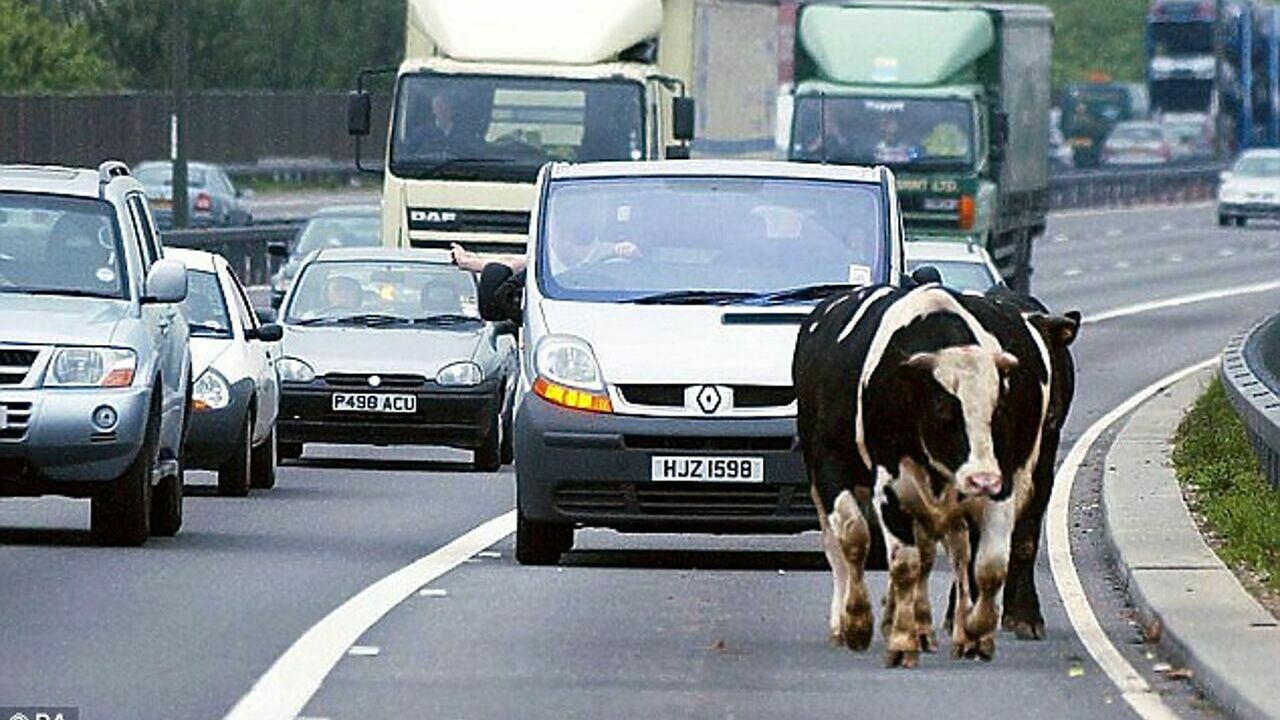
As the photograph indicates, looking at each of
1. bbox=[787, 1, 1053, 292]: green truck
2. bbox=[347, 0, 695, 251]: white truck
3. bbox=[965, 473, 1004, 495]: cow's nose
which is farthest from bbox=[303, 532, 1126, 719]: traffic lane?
bbox=[787, 1, 1053, 292]: green truck

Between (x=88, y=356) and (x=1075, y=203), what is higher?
(x=88, y=356)

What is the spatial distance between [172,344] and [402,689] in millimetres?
7101

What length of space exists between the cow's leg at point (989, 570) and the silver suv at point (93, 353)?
18.9 ft

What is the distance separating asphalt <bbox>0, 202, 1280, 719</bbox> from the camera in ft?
40.0

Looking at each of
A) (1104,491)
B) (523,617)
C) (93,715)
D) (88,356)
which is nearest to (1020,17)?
(1104,491)

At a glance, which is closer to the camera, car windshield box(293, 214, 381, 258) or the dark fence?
car windshield box(293, 214, 381, 258)

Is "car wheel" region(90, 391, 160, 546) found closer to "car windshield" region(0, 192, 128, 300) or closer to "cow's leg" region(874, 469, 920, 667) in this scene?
"car windshield" region(0, 192, 128, 300)

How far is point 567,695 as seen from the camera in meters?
12.3

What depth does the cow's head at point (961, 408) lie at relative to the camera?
513 inches

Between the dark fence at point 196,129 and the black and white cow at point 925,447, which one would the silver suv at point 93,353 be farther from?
the dark fence at point 196,129

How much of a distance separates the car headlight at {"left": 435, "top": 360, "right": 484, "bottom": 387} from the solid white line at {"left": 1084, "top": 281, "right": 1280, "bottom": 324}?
24.7 m

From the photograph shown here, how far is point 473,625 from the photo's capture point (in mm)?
14641

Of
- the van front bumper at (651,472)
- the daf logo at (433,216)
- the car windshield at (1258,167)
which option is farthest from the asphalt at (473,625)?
the car windshield at (1258,167)

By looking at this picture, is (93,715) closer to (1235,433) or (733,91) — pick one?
(1235,433)
